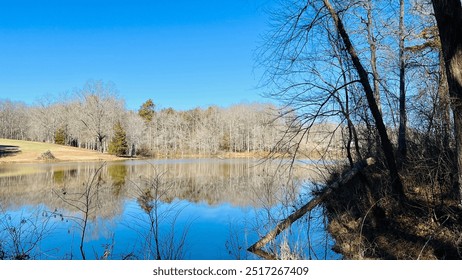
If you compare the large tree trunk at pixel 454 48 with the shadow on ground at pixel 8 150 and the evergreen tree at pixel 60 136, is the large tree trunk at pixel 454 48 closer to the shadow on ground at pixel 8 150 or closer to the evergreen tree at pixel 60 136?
the shadow on ground at pixel 8 150

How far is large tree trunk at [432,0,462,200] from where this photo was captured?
3207 millimetres

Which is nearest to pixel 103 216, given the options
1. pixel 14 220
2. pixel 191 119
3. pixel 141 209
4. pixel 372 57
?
pixel 141 209

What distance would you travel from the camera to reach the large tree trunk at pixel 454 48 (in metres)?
3.21

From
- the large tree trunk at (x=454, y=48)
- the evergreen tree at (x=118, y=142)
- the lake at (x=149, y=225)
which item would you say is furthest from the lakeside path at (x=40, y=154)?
the large tree trunk at (x=454, y=48)

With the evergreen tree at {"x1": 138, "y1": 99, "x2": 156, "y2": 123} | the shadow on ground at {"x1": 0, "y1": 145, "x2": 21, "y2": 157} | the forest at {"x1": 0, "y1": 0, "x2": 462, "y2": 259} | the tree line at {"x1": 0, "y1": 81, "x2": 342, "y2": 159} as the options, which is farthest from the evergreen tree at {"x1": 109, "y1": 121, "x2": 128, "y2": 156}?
the forest at {"x1": 0, "y1": 0, "x2": 462, "y2": 259}

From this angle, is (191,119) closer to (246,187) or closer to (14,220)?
(246,187)

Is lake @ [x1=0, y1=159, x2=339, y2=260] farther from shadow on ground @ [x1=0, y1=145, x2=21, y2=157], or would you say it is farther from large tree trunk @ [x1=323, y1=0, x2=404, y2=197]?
shadow on ground @ [x1=0, y1=145, x2=21, y2=157]

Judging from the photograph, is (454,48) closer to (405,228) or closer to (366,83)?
(366,83)

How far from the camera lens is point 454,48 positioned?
3240 mm

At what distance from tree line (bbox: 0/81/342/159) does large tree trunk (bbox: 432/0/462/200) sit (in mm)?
11970

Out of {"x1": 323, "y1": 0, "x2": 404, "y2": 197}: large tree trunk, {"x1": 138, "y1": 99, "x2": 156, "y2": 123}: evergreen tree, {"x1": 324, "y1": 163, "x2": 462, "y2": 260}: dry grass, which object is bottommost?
{"x1": 324, "y1": 163, "x2": 462, "y2": 260}: dry grass

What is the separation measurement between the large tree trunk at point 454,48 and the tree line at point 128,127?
39.3 feet

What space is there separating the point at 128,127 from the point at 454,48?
3910cm
